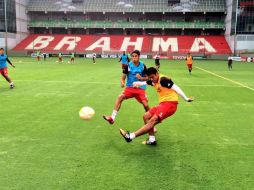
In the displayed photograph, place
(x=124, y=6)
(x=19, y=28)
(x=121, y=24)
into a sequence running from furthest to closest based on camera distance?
(x=124, y=6)
(x=121, y=24)
(x=19, y=28)

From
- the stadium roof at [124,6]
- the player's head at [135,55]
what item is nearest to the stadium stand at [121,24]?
the stadium roof at [124,6]

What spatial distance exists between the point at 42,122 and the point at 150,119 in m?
3.64

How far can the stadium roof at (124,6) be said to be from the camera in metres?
73.2

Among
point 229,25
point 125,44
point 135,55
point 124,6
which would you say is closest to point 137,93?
point 135,55

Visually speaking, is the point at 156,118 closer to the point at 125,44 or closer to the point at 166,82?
the point at 166,82

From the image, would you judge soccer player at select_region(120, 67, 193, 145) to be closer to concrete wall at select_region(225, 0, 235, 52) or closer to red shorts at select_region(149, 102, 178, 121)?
red shorts at select_region(149, 102, 178, 121)

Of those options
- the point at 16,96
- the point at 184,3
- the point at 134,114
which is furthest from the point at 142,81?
the point at 184,3

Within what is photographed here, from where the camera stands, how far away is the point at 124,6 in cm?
7588

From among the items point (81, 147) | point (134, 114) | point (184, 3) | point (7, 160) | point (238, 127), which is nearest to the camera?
point (7, 160)

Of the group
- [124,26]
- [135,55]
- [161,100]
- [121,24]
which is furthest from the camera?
[121,24]

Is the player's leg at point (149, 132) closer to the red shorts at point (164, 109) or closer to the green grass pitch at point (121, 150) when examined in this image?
the green grass pitch at point (121, 150)

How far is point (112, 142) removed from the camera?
736 centimetres

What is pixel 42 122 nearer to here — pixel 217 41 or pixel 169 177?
pixel 169 177

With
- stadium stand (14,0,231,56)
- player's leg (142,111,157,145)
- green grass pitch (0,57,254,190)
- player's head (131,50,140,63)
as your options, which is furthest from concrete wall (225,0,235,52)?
player's leg (142,111,157,145)
